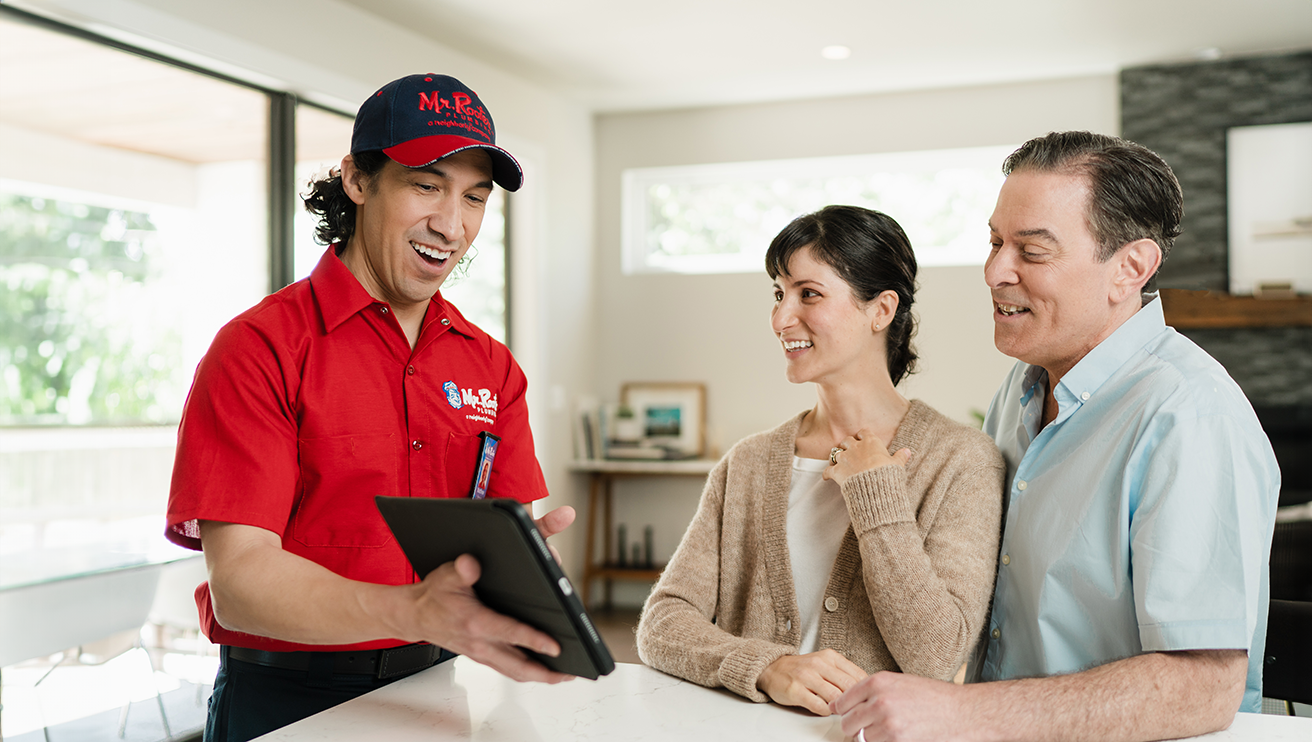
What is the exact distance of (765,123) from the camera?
223 inches

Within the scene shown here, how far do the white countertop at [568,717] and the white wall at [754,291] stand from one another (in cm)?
411

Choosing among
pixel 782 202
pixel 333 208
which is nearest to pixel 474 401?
pixel 333 208

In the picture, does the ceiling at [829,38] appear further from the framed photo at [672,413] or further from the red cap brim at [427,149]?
the red cap brim at [427,149]

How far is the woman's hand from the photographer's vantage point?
5.01 ft

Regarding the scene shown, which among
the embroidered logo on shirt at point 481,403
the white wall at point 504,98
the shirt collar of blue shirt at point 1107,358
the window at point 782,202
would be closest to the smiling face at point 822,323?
the shirt collar of blue shirt at point 1107,358

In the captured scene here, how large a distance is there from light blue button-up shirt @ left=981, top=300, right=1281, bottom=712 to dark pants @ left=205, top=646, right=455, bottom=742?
98 cm

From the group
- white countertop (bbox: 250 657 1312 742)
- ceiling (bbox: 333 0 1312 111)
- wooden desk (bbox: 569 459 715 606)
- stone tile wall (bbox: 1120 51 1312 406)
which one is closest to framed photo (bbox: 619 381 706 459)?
wooden desk (bbox: 569 459 715 606)

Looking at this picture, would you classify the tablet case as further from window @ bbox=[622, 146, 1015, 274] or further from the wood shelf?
window @ bbox=[622, 146, 1015, 274]

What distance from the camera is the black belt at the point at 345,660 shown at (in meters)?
1.43

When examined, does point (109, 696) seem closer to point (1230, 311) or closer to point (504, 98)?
point (504, 98)

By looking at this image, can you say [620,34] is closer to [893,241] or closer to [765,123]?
[765,123]

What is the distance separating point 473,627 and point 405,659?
53 cm

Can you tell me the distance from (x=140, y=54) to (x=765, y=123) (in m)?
3.44

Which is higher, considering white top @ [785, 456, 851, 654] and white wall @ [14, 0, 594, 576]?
white wall @ [14, 0, 594, 576]
